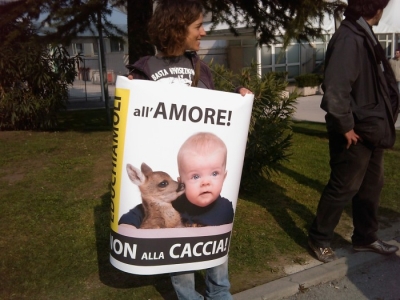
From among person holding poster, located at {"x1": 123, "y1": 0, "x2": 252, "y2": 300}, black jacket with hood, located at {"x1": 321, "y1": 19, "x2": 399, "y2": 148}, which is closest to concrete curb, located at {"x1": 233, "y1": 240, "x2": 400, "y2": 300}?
person holding poster, located at {"x1": 123, "y1": 0, "x2": 252, "y2": 300}

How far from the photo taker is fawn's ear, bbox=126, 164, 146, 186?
8.34 feet

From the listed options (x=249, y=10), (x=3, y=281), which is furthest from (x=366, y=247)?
(x=249, y=10)

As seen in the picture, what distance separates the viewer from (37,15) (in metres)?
6.57

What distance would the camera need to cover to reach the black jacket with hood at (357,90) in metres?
3.39

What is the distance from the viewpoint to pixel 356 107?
352 cm

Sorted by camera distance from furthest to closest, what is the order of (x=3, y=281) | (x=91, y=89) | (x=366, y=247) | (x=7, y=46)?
(x=91, y=89) → (x=7, y=46) → (x=366, y=247) → (x=3, y=281)

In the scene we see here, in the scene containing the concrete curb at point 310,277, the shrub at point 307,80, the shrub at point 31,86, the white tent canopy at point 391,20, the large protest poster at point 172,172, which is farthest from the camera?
the shrub at point 307,80

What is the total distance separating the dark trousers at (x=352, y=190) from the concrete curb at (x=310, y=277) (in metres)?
0.15

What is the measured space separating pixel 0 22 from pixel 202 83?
5058mm

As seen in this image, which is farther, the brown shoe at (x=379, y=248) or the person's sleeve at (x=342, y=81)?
the brown shoe at (x=379, y=248)

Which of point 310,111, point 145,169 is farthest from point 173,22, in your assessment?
point 310,111

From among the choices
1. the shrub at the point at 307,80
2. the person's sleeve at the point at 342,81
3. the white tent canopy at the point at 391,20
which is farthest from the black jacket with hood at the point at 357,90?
the shrub at the point at 307,80

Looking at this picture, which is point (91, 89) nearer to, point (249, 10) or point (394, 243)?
point (249, 10)

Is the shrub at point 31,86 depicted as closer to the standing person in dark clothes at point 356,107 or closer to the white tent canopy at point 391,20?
the standing person in dark clothes at point 356,107
